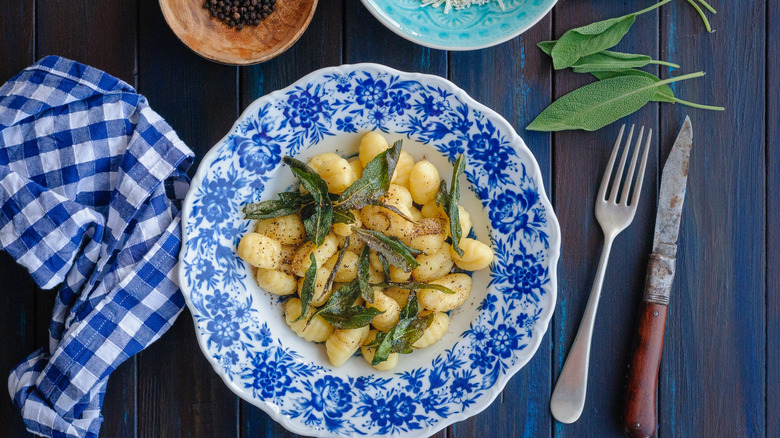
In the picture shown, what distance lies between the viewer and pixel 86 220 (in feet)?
2.95

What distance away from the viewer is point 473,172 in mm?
912

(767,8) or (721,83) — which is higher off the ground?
(767,8)

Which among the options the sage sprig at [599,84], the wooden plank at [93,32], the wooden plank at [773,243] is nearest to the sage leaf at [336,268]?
the sage sprig at [599,84]

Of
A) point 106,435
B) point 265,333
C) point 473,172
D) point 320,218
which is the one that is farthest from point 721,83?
point 106,435

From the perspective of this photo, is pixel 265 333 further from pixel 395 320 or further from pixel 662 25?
pixel 662 25

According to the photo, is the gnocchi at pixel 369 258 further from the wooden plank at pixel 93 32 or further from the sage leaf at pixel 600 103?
the wooden plank at pixel 93 32

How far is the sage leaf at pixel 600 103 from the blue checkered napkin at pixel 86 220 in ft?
2.02

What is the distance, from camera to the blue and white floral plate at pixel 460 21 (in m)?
0.90

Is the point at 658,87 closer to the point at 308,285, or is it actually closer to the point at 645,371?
the point at 645,371

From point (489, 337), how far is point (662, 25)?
0.60 m

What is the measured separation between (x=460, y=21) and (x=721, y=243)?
23.0 inches

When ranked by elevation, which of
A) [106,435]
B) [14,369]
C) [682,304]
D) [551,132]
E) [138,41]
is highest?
[138,41]

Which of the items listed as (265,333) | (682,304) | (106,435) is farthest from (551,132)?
(106,435)

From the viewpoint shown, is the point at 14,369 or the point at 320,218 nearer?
the point at 320,218
